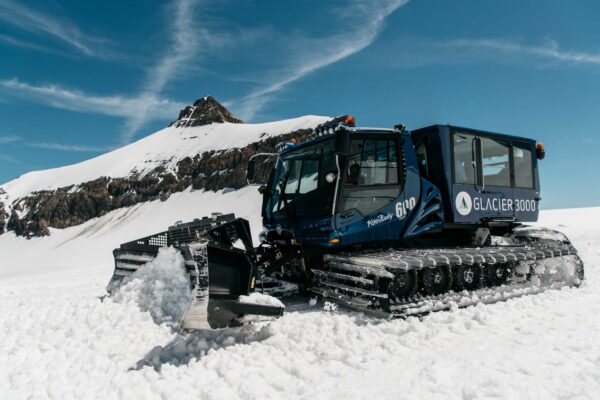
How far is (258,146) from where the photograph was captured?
6475cm

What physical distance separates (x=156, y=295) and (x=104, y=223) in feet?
230

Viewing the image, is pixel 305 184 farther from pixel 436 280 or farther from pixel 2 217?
pixel 2 217

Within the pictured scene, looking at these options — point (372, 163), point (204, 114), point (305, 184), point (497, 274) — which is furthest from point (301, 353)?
point (204, 114)

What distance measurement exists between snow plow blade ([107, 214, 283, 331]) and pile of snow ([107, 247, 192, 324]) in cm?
14

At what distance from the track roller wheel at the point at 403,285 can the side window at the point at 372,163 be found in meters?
1.39

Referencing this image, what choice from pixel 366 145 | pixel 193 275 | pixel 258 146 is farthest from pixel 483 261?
pixel 258 146

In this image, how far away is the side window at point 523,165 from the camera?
26.8 feet

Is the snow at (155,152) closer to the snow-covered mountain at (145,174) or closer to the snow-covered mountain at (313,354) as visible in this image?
the snow-covered mountain at (145,174)

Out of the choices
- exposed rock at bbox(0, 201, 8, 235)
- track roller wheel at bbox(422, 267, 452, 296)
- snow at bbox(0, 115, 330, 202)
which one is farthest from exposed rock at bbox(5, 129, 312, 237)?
track roller wheel at bbox(422, 267, 452, 296)

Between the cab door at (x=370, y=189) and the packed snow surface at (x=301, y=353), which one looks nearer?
the packed snow surface at (x=301, y=353)

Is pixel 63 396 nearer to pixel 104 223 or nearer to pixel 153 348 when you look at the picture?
pixel 153 348

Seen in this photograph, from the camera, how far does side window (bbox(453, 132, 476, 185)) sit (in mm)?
7223

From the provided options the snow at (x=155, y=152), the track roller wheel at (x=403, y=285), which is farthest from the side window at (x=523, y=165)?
the snow at (x=155, y=152)

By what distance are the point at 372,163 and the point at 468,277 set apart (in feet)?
7.25
